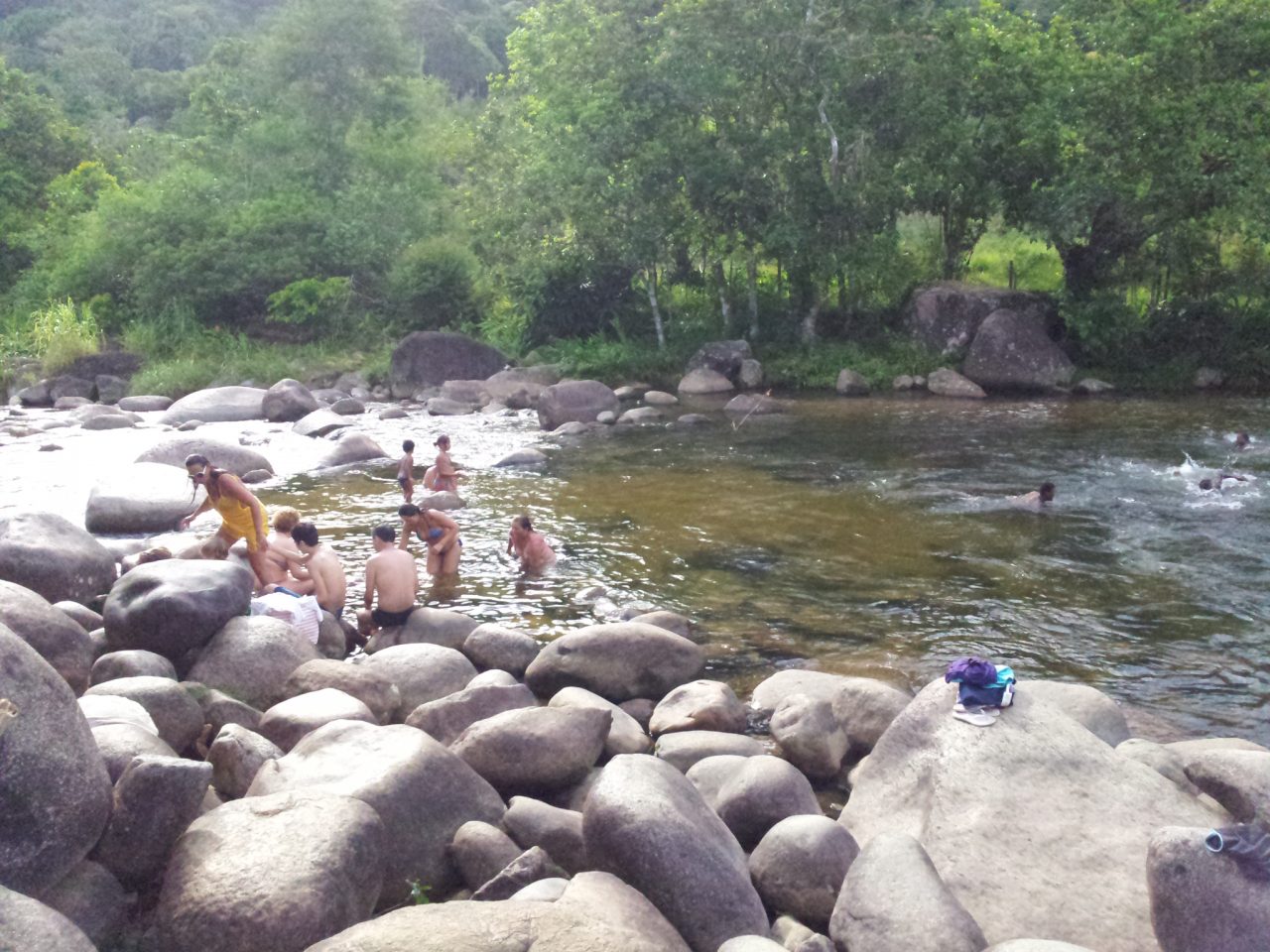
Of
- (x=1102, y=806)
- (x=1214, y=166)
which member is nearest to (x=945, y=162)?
(x=1214, y=166)

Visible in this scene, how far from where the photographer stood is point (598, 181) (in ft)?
87.6

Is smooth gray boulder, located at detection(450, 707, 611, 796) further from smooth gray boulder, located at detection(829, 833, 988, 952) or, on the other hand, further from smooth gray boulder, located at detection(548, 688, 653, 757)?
smooth gray boulder, located at detection(829, 833, 988, 952)

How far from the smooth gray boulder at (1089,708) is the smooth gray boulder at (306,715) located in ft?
12.8

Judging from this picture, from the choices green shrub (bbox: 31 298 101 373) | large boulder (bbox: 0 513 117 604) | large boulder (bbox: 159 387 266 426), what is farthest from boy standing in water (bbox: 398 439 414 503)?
green shrub (bbox: 31 298 101 373)

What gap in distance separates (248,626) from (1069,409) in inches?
747

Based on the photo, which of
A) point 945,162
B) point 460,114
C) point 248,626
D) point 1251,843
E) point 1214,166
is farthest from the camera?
point 460,114

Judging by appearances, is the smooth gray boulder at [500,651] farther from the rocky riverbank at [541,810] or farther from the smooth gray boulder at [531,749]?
the smooth gray boulder at [531,749]

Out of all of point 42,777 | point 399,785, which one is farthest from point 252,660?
point 42,777

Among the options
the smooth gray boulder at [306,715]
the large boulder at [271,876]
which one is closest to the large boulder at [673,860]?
the large boulder at [271,876]

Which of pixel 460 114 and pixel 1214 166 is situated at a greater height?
pixel 460 114

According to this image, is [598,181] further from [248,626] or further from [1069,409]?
[248,626]

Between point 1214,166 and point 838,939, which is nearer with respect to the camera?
point 838,939

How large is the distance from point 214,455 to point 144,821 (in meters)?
13.1

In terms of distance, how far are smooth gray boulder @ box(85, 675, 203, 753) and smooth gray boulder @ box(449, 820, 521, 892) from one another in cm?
178
